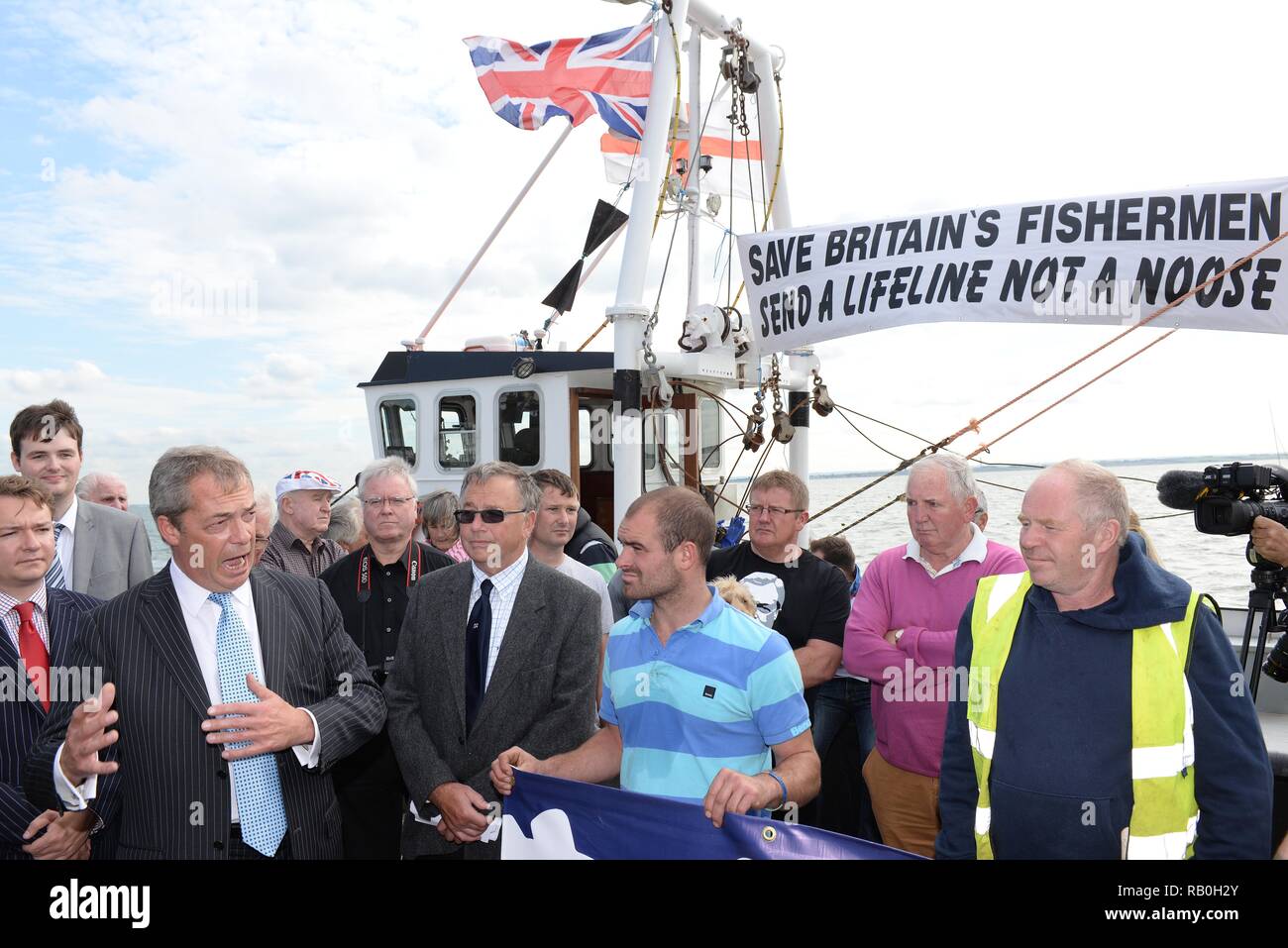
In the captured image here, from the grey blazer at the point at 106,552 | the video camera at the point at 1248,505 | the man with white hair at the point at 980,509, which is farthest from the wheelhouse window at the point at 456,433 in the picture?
the video camera at the point at 1248,505

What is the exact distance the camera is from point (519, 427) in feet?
31.5

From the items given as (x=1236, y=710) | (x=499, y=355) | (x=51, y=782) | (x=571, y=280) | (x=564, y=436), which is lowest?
(x=51, y=782)

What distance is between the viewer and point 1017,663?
2.59 meters

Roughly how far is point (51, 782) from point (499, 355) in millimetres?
7384

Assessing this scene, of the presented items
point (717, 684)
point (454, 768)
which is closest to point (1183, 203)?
point (717, 684)

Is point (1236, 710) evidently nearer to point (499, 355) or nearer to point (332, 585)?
point (332, 585)

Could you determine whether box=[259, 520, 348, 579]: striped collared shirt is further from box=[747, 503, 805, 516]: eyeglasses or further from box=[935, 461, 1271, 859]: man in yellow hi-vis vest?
box=[935, 461, 1271, 859]: man in yellow hi-vis vest

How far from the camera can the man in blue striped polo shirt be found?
2637 millimetres

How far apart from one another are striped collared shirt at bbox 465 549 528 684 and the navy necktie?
0.02 metres

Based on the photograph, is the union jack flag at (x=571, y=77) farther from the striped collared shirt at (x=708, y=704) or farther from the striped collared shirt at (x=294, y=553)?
the striped collared shirt at (x=708, y=704)

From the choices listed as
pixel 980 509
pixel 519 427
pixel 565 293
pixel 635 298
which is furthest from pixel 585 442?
pixel 980 509

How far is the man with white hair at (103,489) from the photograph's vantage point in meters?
5.34

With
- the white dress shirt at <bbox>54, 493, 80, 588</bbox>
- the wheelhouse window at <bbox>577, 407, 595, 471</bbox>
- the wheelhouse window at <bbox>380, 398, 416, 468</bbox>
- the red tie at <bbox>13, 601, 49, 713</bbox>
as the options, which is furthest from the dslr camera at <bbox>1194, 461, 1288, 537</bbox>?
the wheelhouse window at <bbox>380, 398, 416, 468</bbox>

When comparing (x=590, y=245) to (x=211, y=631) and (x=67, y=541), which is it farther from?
(x=211, y=631)
